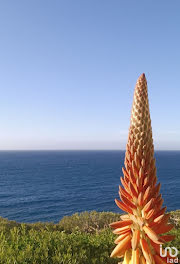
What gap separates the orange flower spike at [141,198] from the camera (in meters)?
2.55

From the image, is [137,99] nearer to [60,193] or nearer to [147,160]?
[147,160]

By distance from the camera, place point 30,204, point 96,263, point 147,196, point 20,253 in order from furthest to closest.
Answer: point 30,204, point 96,263, point 20,253, point 147,196

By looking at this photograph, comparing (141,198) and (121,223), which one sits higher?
(141,198)

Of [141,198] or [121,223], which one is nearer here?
[141,198]

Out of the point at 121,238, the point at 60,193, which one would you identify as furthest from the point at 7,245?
the point at 60,193

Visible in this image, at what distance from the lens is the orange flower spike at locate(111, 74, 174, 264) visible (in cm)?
255

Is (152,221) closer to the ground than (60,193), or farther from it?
farther from it

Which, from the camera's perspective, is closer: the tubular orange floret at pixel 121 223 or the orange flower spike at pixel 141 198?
the orange flower spike at pixel 141 198

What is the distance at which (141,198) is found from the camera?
8.54 ft

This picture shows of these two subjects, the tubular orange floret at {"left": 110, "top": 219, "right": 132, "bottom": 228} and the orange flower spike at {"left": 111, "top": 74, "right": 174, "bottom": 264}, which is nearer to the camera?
the orange flower spike at {"left": 111, "top": 74, "right": 174, "bottom": 264}

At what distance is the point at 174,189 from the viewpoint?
7869 centimetres

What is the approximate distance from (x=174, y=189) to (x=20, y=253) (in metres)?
81.0

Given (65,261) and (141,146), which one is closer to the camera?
(141,146)

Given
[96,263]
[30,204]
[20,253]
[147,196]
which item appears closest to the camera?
[147,196]
